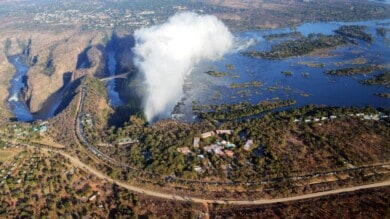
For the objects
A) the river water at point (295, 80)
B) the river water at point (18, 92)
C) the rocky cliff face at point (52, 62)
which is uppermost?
the river water at point (295, 80)

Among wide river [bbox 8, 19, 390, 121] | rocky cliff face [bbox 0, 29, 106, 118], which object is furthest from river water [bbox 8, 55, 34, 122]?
rocky cliff face [bbox 0, 29, 106, 118]

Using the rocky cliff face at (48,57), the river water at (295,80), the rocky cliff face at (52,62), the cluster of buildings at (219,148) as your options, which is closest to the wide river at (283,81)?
the river water at (295,80)

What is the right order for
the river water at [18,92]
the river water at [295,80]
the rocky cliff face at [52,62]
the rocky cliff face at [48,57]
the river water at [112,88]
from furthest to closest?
the rocky cliff face at [48,57] < the rocky cliff face at [52,62] < the river water at [18,92] < the river water at [112,88] < the river water at [295,80]

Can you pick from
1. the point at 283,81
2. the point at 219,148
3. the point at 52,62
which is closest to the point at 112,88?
the point at 52,62

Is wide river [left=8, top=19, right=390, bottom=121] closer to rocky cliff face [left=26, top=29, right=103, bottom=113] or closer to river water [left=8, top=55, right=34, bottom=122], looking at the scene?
river water [left=8, top=55, right=34, bottom=122]

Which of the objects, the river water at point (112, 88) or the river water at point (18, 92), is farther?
the river water at point (18, 92)

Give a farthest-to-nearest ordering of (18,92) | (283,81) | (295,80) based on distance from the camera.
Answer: (18,92) < (295,80) < (283,81)

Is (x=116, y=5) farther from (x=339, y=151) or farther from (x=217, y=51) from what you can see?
(x=339, y=151)

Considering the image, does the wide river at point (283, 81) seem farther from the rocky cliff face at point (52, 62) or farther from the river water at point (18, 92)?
the rocky cliff face at point (52, 62)

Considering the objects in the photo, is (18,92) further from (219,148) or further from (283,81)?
(283,81)

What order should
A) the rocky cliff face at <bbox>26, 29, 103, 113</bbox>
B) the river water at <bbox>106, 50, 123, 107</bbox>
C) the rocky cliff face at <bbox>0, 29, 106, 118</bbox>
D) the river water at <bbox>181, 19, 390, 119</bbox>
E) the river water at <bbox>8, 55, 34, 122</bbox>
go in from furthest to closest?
the rocky cliff face at <bbox>0, 29, 106, 118</bbox> → the rocky cliff face at <bbox>26, 29, 103, 113</bbox> → the river water at <bbox>8, 55, 34, 122</bbox> → the river water at <bbox>106, 50, 123, 107</bbox> → the river water at <bbox>181, 19, 390, 119</bbox>

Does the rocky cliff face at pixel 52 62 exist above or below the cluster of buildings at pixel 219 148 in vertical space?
below
